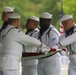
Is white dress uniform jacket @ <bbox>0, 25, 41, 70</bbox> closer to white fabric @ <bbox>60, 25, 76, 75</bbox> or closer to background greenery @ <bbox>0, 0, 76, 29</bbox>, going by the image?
white fabric @ <bbox>60, 25, 76, 75</bbox>

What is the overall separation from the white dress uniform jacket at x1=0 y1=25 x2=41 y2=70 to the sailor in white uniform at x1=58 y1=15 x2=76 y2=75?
68 centimetres

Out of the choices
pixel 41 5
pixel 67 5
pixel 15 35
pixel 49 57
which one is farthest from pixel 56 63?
pixel 41 5

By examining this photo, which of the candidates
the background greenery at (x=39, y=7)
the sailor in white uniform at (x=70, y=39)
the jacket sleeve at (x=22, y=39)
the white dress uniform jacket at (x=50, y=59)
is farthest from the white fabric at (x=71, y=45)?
the background greenery at (x=39, y=7)

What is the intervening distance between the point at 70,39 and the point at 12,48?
102cm

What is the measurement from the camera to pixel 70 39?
19.3 ft

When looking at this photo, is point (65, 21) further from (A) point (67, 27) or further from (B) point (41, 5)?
(B) point (41, 5)

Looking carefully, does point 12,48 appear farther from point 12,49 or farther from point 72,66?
point 72,66

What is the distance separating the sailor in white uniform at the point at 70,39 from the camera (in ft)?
19.4

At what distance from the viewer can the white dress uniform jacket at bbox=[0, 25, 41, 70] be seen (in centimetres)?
544

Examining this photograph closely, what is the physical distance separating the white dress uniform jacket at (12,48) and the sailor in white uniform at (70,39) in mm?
681

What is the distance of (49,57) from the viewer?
20.5 ft

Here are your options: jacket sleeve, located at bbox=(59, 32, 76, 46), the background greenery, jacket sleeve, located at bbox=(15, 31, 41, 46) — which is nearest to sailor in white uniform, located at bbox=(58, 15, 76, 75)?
jacket sleeve, located at bbox=(59, 32, 76, 46)

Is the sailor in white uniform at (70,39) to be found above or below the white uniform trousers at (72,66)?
above

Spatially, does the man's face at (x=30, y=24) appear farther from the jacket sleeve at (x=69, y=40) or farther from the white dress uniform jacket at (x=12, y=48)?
the white dress uniform jacket at (x=12, y=48)
